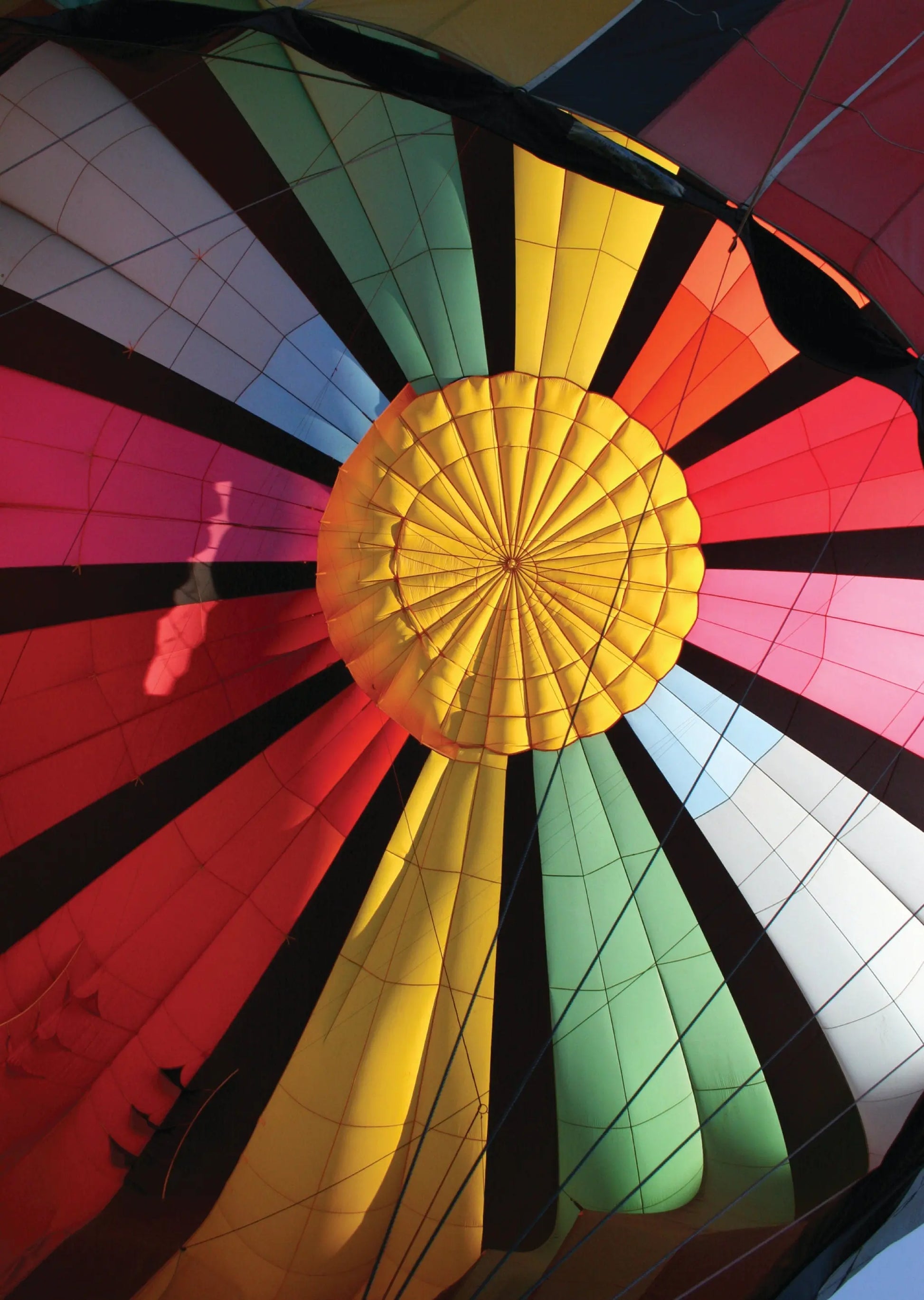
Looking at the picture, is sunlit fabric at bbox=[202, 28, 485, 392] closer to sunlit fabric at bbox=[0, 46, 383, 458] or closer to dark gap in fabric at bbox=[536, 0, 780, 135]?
sunlit fabric at bbox=[0, 46, 383, 458]

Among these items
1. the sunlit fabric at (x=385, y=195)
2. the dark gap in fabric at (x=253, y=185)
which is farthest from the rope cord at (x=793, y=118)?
the dark gap in fabric at (x=253, y=185)

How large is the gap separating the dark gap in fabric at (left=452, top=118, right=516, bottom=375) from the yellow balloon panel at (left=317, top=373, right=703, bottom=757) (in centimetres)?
13

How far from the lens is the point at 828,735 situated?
3543 millimetres

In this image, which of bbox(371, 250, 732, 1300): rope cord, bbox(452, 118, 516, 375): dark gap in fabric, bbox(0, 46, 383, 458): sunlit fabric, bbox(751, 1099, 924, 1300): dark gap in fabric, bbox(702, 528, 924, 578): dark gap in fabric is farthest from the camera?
bbox(702, 528, 924, 578): dark gap in fabric

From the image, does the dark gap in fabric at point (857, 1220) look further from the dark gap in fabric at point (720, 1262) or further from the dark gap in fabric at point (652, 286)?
the dark gap in fabric at point (652, 286)

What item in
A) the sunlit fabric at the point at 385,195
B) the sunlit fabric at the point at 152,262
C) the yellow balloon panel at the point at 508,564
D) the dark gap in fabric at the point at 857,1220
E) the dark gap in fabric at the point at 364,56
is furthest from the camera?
the yellow balloon panel at the point at 508,564

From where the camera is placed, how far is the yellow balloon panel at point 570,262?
301 centimetres

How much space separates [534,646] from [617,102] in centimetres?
192

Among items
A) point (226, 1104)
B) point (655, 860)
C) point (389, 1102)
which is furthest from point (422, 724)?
point (226, 1104)

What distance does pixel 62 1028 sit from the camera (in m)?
3.23

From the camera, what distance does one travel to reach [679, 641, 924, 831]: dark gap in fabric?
11.5 ft

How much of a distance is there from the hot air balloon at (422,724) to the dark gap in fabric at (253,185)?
0.01 metres

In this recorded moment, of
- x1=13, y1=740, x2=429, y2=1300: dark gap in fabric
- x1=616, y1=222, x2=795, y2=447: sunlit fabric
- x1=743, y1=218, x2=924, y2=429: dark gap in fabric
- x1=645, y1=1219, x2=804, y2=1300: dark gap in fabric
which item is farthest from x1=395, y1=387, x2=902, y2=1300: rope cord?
x1=743, y1=218, x2=924, y2=429: dark gap in fabric

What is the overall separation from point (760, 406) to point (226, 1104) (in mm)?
2954
